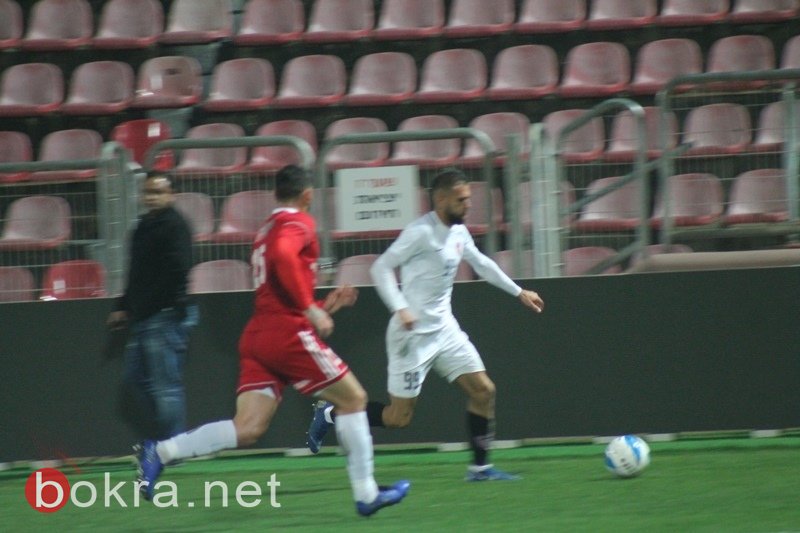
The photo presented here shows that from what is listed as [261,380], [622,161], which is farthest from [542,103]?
[261,380]

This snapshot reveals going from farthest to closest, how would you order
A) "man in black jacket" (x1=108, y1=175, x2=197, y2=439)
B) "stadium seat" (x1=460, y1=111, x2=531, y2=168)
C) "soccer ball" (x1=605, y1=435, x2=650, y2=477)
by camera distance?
1. "stadium seat" (x1=460, y1=111, x2=531, y2=168)
2. "man in black jacket" (x1=108, y1=175, x2=197, y2=439)
3. "soccer ball" (x1=605, y1=435, x2=650, y2=477)

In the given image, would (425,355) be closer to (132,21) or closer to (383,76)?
(383,76)

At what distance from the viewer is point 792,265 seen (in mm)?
9234

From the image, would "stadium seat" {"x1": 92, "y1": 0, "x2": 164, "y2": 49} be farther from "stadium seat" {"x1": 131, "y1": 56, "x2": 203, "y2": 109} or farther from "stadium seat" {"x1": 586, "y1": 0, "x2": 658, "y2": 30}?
"stadium seat" {"x1": 586, "y1": 0, "x2": 658, "y2": 30}

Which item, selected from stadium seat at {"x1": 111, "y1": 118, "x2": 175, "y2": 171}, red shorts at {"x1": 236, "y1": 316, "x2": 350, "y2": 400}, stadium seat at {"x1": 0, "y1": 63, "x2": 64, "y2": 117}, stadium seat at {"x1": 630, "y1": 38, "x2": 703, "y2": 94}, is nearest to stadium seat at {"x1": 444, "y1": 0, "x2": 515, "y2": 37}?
stadium seat at {"x1": 630, "y1": 38, "x2": 703, "y2": 94}

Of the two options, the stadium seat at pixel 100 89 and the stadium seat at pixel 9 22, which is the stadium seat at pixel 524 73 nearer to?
the stadium seat at pixel 100 89

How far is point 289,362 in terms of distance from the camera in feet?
21.6

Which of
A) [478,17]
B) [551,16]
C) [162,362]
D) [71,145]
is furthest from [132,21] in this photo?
[162,362]

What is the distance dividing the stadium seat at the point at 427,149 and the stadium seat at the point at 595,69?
53.9 inches

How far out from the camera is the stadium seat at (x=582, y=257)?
9.55 meters

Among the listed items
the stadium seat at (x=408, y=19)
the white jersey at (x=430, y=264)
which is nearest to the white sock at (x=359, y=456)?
the white jersey at (x=430, y=264)

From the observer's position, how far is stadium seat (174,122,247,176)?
942 cm

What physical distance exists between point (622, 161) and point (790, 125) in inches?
50.3

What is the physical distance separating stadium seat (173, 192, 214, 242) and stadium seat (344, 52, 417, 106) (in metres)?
3.74
